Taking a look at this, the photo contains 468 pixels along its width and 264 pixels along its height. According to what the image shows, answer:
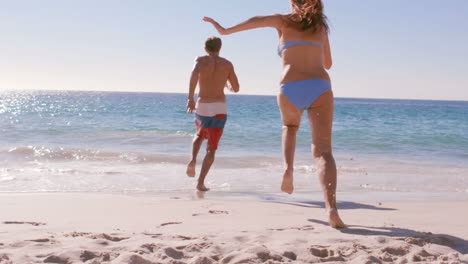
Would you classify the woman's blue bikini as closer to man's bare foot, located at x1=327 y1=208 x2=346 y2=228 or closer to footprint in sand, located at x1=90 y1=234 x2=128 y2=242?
man's bare foot, located at x1=327 y1=208 x2=346 y2=228

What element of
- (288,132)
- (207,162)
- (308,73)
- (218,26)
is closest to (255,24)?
(218,26)

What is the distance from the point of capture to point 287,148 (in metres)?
3.68

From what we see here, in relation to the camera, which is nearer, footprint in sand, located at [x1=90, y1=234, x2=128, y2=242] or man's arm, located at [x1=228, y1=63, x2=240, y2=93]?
footprint in sand, located at [x1=90, y1=234, x2=128, y2=242]

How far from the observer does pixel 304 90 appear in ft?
11.4

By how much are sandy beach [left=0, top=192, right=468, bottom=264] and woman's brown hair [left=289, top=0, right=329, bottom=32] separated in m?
1.38

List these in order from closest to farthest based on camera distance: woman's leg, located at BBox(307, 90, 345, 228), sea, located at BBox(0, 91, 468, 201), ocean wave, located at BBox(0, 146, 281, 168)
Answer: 1. woman's leg, located at BBox(307, 90, 345, 228)
2. sea, located at BBox(0, 91, 468, 201)
3. ocean wave, located at BBox(0, 146, 281, 168)

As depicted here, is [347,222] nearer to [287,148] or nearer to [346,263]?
[287,148]

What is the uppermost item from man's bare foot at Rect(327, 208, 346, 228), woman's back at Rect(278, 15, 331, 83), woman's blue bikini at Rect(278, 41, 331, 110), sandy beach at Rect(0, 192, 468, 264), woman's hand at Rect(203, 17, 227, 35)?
woman's hand at Rect(203, 17, 227, 35)

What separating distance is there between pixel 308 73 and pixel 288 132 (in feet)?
1.49

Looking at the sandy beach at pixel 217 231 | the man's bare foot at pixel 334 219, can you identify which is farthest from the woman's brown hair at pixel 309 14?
the sandy beach at pixel 217 231

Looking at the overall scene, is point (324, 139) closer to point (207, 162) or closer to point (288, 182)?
point (288, 182)

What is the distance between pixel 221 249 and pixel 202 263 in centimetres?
25

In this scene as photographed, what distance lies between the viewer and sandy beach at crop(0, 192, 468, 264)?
2.85m

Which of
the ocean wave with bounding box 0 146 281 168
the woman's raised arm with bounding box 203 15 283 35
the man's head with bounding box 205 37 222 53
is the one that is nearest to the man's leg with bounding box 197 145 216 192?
the man's head with bounding box 205 37 222 53
